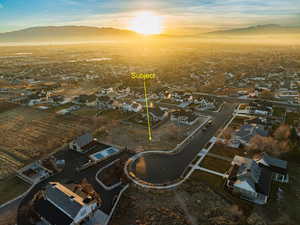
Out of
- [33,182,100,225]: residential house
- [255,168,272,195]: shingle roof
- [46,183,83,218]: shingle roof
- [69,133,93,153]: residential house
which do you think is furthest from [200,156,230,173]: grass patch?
[69,133,93,153]: residential house

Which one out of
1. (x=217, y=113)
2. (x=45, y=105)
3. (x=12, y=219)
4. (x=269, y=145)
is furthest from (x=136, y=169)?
(x=45, y=105)

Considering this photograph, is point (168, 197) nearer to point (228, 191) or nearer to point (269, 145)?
point (228, 191)

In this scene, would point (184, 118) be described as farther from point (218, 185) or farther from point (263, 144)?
point (218, 185)

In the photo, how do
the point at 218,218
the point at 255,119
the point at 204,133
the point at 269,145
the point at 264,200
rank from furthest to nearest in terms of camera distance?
the point at 255,119
the point at 204,133
the point at 269,145
the point at 264,200
the point at 218,218

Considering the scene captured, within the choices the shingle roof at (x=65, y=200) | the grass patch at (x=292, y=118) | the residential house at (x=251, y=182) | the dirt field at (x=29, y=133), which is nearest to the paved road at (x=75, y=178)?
the shingle roof at (x=65, y=200)

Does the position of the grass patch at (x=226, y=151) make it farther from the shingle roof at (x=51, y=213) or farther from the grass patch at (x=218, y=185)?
the shingle roof at (x=51, y=213)
